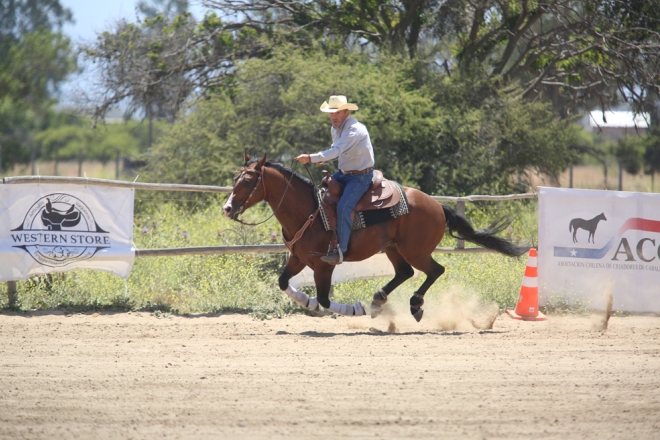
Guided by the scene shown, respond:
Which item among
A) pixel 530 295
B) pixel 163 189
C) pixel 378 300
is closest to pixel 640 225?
pixel 530 295

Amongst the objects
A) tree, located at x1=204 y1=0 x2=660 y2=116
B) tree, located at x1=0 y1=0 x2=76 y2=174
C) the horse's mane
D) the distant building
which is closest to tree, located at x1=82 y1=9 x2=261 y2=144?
tree, located at x1=204 y1=0 x2=660 y2=116

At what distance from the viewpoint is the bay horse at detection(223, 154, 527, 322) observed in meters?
7.79

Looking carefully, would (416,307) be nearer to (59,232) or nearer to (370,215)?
(370,215)

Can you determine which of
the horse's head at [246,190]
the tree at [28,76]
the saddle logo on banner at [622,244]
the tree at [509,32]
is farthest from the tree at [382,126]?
the tree at [28,76]

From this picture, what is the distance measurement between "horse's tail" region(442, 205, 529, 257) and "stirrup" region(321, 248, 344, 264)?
1.87 m

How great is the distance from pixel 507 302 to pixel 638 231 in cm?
207

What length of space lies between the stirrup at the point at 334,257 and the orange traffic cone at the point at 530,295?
2.78 meters

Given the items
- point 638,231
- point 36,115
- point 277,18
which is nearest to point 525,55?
point 277,18

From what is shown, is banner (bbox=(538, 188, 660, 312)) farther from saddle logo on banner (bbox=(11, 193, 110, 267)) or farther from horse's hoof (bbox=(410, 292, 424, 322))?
saddle logo on banner (bbox=(11, 193, 110, 267))

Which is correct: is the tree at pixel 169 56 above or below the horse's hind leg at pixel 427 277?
above

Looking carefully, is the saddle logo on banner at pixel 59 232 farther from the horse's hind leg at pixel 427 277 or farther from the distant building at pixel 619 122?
the distant building at pixel 619 122

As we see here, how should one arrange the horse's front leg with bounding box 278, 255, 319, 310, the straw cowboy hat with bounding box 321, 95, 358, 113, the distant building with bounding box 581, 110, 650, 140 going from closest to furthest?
1. the straw cowboy hat with bounding box 321, 95, 358, 113
2. the horse's front leg with bounding box 278, 255, 319, 310
3. the distant building with bounding box 581, 110, 650, 140

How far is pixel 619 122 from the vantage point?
39562 millimetres

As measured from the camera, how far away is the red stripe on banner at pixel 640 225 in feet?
31.9
